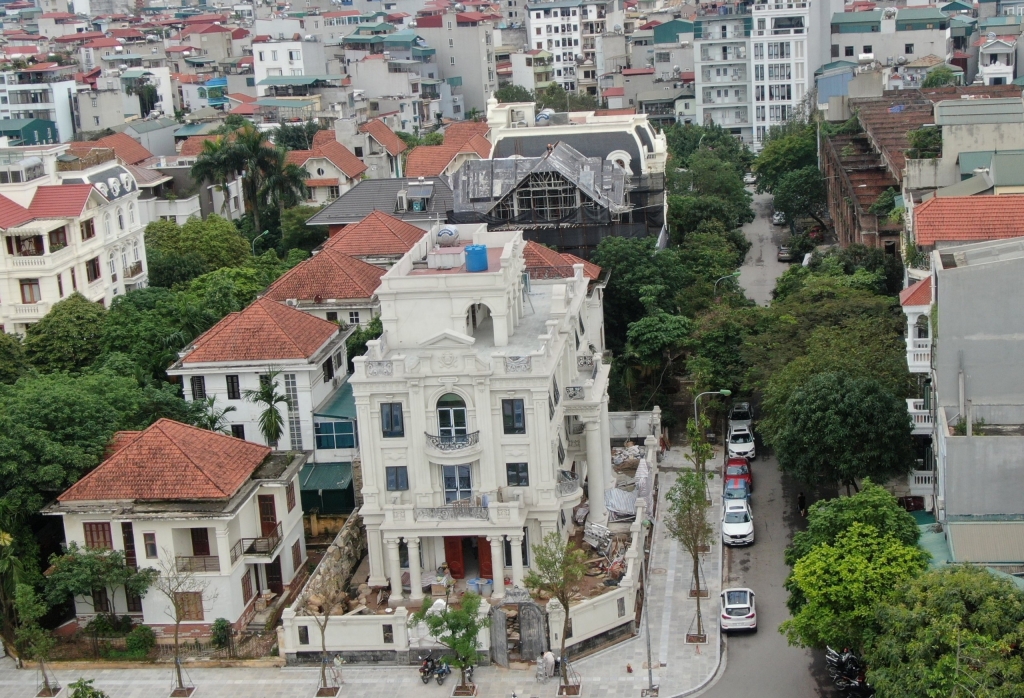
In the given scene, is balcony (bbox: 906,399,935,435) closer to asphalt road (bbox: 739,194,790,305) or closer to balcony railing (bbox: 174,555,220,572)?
balcony railing (bbox: 174,555,220,572)

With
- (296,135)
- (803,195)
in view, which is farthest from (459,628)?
(296,135)

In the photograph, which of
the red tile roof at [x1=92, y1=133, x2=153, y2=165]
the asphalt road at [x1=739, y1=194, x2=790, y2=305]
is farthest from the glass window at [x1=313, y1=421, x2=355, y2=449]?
the red tile roof at [x1=92, y1=133, x2=153, y2=165]

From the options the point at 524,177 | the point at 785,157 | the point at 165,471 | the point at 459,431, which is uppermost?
the point at 524,177

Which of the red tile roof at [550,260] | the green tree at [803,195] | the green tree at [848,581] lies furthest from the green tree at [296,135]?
the green tree at [848,581]

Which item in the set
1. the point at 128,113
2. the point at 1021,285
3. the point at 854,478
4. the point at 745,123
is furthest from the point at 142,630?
the point at 128,113

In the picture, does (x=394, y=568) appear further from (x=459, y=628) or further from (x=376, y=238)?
(x=376, y=238)

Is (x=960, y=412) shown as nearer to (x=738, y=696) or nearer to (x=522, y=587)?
(x=738, y=696)

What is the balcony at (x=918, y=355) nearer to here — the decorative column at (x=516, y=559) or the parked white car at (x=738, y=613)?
the parked white car at (x=738, y=613)

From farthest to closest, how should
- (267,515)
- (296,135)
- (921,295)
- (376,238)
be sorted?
(296,135) → (376,238) → (921,295) → (267,515)
